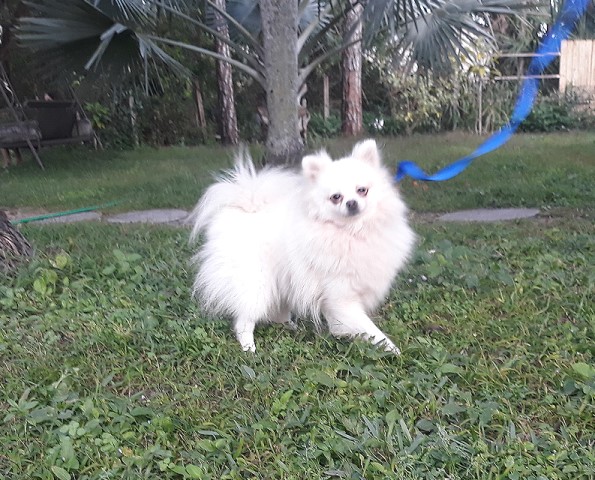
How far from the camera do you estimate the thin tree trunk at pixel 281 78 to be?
538 centimetres

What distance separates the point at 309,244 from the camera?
2.94m

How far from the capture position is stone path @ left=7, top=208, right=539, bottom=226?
19.1ft

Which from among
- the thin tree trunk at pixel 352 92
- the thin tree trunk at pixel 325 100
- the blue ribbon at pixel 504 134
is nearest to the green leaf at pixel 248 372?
the blue ribbon at pixel 504 134

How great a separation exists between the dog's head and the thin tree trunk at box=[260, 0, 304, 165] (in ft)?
9.02

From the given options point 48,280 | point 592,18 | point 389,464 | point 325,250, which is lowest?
point 389,464

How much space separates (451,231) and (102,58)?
145 inches

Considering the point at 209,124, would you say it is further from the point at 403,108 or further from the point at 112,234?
→ the point at 112,234

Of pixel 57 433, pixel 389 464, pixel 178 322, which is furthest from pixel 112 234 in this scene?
pixel 389 464

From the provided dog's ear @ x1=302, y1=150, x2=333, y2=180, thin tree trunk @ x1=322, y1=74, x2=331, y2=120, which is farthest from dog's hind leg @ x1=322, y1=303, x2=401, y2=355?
thin tree trunk @ x1=322, y1=74, x2=331, y2=120

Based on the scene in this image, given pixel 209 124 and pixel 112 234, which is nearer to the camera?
pixel 112 234

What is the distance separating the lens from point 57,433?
229cm

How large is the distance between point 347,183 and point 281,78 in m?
2.96

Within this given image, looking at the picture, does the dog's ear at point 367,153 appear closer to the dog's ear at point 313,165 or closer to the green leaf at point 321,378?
the dog's ear at point 313,165

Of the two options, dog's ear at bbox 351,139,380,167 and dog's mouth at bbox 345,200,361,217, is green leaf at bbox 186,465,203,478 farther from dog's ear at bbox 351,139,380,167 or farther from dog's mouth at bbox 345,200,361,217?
dog's ear at bbox 351,139,380,167
